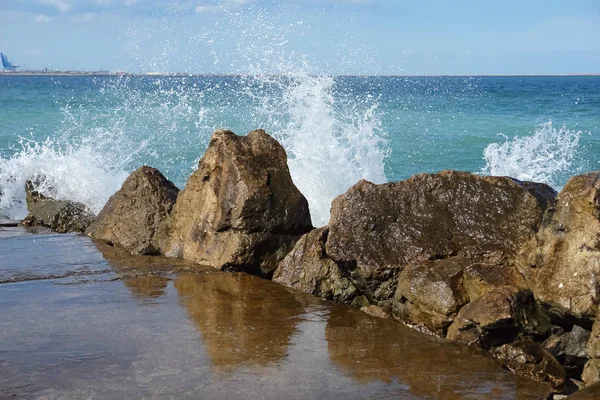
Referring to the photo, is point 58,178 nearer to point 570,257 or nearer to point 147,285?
point 147,285

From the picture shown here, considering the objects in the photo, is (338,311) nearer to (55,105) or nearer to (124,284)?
(124,284)

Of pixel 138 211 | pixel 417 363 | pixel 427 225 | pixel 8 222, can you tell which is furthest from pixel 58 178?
pixel 417 363

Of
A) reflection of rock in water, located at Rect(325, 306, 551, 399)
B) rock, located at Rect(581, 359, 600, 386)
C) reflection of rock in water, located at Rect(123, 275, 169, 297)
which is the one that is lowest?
rock, located at Rect(581, 359, 600, 386)

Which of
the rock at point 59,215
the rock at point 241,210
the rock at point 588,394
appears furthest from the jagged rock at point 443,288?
the rock at point 59,215

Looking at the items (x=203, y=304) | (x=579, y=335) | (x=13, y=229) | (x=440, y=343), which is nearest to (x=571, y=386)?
(x=579, y=335)

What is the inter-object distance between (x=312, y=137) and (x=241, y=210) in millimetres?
4764

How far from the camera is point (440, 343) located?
4.75 metres

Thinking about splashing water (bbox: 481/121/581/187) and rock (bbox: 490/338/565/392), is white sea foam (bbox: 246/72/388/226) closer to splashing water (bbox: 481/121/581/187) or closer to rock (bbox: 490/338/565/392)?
splashing water (bbox: 481/121/581/187)

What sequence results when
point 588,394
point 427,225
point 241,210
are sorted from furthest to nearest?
point 241,210
point 427,225
point 588,394

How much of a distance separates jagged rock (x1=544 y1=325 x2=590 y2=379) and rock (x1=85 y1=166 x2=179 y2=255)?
3917mm

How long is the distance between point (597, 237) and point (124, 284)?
336 centimetres

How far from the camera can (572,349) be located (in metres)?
4.64

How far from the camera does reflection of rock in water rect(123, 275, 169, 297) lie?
5801mm

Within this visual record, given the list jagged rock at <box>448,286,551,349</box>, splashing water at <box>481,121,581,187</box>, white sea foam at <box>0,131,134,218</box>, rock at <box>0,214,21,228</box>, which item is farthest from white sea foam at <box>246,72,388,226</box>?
jagged rock at <box>448,286,551,349</box>
